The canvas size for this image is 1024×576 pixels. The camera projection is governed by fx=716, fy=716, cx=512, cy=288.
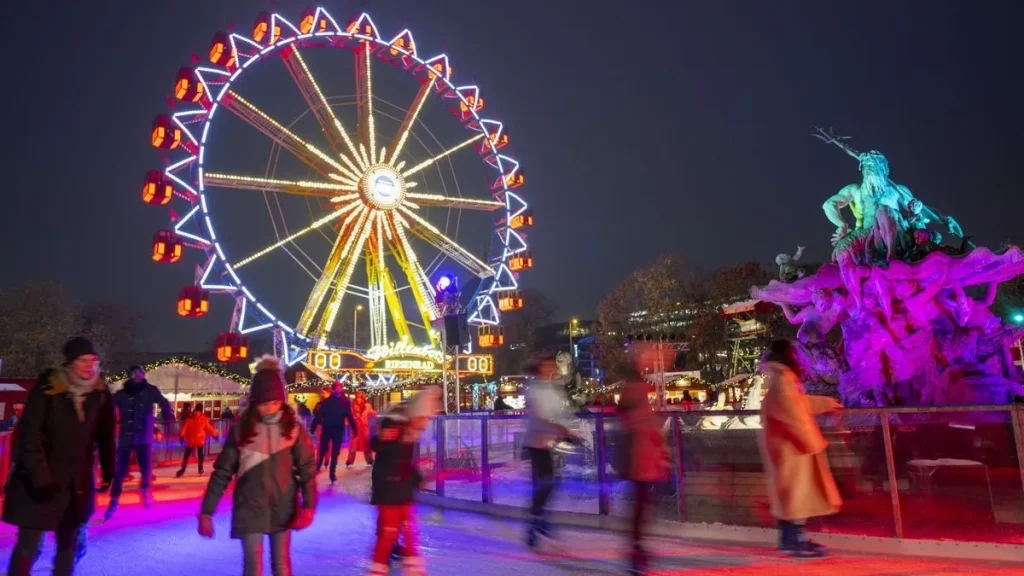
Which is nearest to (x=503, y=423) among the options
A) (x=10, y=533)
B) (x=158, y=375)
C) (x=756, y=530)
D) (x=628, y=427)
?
(x=756, y=530)

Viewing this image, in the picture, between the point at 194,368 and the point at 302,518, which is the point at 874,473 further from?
the point at 194,368

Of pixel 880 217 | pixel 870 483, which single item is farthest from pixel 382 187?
pixel 870 483

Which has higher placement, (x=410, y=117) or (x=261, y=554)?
(x=410, y=117)

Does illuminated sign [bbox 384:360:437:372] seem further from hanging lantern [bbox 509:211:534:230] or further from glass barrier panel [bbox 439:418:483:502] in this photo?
glass barrier panel [bbox 439:418:483:502]

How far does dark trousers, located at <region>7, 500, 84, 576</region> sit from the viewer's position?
12.7 feet

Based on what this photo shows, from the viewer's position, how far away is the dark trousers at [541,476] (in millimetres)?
6031

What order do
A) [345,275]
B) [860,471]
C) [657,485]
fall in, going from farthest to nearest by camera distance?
[345,275] → [657,485] → [860,471]

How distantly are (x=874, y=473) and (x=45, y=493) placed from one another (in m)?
6.04

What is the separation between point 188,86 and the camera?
20625 millimetres

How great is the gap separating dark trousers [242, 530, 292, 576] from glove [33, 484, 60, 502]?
1.17 meters

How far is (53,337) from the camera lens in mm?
46781

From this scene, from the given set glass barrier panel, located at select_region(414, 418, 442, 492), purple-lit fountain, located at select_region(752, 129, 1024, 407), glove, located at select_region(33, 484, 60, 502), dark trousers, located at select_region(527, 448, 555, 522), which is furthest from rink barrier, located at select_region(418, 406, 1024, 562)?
purple-lit fountain, located at select_region(752, 129, 1024, 407)

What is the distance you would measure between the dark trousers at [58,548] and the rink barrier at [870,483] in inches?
143

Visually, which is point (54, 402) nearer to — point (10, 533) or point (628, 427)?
point (628, 427)
